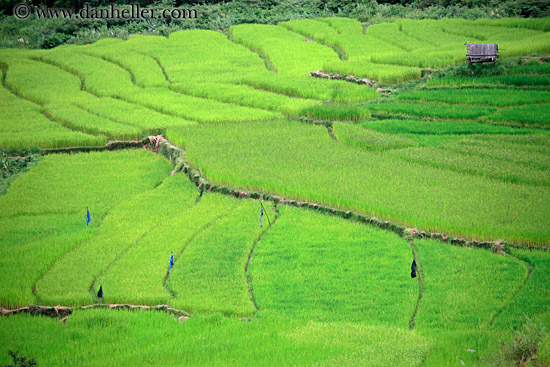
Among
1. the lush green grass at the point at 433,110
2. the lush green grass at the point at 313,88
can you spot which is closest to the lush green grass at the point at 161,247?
the lush green grass at the point at 433,110

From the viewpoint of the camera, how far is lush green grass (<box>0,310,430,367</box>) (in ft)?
26.3

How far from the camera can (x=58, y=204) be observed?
13609 mm

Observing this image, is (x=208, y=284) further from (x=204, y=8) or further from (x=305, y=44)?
(x=204, y=8)

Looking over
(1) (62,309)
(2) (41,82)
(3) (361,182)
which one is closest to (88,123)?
(2) (41,82)

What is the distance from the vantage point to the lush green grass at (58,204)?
1078 centimetres

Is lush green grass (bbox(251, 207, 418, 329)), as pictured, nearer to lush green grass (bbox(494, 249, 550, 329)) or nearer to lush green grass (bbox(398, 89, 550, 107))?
lush green grass (bbox(494, 249, 550, 329))

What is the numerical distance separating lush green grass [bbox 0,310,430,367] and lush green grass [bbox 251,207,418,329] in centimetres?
43

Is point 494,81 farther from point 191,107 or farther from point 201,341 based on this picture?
point 201,341

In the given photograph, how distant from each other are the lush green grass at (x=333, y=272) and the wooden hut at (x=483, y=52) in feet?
28.2

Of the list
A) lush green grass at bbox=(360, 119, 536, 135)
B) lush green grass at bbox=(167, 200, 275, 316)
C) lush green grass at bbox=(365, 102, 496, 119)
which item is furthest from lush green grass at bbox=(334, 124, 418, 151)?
lush green grass at bbox=(167, 200, 275, 316)

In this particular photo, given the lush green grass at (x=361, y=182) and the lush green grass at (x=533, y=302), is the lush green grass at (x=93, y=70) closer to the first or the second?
the lush green grass at (x=361, y=182)

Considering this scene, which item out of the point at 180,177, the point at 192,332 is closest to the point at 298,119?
the point at 180,177

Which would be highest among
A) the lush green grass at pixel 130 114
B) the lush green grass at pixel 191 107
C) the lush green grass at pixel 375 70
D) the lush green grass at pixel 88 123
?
the lush green grass at pixel 375 70

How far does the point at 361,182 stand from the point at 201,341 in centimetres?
510
